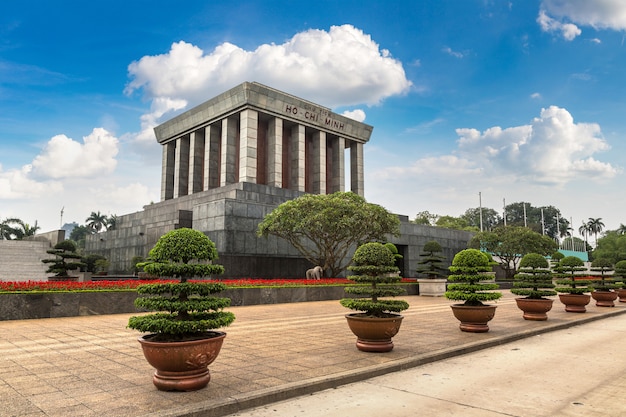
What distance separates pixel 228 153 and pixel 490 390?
36297 millimetres

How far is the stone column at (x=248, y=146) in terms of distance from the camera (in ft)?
124

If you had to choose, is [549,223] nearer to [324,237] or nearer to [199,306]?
[324,237]

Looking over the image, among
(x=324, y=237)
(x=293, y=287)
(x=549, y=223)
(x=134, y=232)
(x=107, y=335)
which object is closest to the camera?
(x=107, y=335)

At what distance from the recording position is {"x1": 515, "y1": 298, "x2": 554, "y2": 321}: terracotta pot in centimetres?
1434

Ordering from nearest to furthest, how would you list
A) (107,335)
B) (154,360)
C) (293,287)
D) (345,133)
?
(154,360), (107,335), (293,287), (345,133)

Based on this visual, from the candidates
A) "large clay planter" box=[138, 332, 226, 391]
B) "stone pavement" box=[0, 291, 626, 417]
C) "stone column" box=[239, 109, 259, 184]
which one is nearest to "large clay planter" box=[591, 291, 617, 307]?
"stone pavement" box=[0, 291, 626, 417]

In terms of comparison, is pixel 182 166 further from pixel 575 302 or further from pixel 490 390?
pixel 490 390

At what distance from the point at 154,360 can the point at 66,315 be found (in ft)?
35.2

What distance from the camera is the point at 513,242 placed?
41344 mm

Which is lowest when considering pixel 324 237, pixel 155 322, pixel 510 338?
pixel 510 338

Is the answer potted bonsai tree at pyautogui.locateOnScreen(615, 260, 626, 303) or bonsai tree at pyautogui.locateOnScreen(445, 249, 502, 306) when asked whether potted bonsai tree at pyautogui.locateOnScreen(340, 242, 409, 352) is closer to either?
bonsai tree at pyautogui.locateOnScreen(445, 249, 502, 306)

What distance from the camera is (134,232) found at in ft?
118

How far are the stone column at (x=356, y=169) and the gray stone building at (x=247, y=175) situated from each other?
113mm

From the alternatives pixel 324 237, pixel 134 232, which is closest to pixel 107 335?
pixel 324 237
